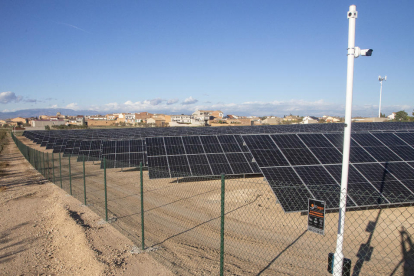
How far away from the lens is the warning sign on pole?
13.7ft

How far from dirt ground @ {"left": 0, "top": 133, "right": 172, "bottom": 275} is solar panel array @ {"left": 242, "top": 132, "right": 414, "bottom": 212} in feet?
14.3

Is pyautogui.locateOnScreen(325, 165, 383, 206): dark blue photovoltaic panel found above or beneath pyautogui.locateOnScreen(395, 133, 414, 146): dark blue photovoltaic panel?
beneath

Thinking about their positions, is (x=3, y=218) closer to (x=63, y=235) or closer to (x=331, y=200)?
(x=63, y=235)

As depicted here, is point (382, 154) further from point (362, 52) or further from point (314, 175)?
point (362, 52)

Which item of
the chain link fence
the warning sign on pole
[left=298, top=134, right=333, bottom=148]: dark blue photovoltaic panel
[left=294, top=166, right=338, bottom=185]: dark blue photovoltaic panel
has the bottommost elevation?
the chain link fence

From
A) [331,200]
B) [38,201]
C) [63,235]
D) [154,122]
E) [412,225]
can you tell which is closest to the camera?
[63,235]

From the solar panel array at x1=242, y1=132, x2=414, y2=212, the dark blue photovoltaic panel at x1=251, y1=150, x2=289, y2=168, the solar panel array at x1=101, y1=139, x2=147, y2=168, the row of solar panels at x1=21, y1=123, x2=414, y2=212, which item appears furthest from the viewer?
the solar panel array at x1=101, y1=139, x2=147, y2=168

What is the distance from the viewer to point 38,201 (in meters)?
11.5

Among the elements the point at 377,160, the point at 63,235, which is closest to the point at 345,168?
the point at 63,235

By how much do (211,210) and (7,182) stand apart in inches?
518

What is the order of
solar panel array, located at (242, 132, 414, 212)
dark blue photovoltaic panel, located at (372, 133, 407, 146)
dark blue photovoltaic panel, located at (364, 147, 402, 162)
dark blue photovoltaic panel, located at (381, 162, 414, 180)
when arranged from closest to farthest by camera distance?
solar panel array, located at (242, 132, 414, 212)
dark blue photovoltaic panel, located at (381, 162, 414, 180)
dark blue photovoltaic panel, located at (364, 147, 402, 162)
dark blue photovoltaic panel, located at (372, 133, 407, 146)

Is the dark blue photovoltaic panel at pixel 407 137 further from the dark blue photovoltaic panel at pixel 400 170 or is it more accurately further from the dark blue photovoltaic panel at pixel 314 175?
the dark blue photovoltaic panel at pixel 314 175

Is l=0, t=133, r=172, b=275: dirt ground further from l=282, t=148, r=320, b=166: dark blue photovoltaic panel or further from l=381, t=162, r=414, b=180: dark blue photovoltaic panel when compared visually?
l=381, t=162, r=414, b=180: dark blue photovoltaic panel


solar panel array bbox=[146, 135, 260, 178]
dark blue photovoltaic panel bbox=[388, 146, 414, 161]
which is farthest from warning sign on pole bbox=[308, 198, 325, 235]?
dark blue photovoltaic panel bbox=[388, 146, 414, 161]
